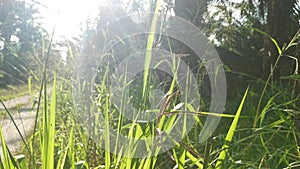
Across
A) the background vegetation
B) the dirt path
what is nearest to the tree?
the background vegetation

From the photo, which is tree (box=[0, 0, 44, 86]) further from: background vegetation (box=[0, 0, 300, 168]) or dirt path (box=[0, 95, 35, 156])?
dirt path (box=[0, 95, 35, 156])

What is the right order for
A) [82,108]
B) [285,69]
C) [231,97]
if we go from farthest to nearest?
[231,97] < [285,69] < [82,108]

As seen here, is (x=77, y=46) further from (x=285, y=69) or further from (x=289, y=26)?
(x=289, y=26)

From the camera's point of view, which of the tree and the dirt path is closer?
the tree

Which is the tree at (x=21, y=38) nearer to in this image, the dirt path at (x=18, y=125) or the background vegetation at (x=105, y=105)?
the background vegetation at (x=105, y=105)

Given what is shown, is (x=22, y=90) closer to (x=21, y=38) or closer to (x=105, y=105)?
(x=21, y=38)

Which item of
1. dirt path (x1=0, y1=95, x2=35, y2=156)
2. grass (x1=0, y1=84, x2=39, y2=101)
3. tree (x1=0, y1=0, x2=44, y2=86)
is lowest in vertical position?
dirt path (x1=0, y1=95, x2=35, y2=156)

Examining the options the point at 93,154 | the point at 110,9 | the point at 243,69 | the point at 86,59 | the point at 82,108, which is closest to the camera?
the point at 93,154

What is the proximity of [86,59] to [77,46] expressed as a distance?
0.10 metres

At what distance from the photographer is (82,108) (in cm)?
145

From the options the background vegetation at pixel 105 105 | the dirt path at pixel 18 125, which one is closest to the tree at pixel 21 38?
the background vegetation at pixel 105 105

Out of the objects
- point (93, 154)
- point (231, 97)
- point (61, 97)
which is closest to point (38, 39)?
point (61, 97)

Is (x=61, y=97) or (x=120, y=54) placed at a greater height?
(x=120, y=54)

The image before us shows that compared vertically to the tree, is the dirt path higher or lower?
lower
